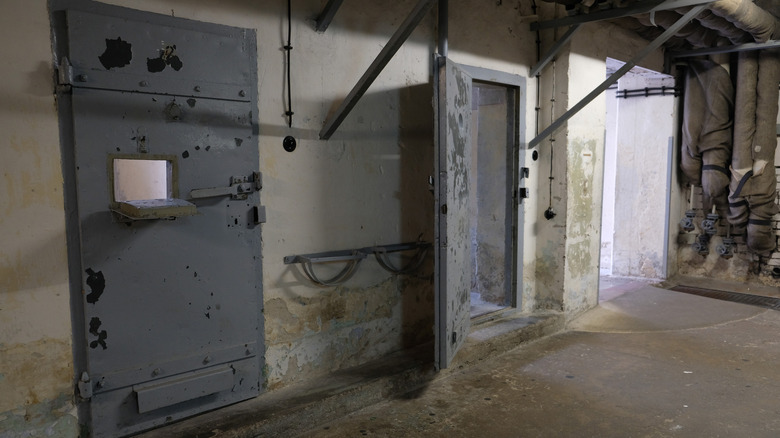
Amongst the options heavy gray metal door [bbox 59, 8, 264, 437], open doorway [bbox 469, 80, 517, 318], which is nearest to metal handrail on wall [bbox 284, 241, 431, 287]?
heavy gray metal door [bbox 59, 8, 264, 437]

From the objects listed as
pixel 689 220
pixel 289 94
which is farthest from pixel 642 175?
pixel 289 94

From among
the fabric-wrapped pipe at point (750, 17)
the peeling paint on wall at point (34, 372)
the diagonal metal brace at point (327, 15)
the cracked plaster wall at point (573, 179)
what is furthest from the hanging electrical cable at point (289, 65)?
the fabric-wrapped pipe at point (750, 17)

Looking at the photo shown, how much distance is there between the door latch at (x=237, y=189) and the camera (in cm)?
244

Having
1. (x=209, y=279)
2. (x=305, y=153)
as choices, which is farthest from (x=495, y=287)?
(x=209, y=279)

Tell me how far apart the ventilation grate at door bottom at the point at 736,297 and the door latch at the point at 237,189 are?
183 inches

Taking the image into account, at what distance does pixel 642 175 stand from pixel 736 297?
5.06ft

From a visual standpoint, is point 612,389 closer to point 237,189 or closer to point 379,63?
point 379,63

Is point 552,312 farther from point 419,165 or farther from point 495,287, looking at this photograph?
point 419,165

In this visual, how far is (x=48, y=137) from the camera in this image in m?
2.07

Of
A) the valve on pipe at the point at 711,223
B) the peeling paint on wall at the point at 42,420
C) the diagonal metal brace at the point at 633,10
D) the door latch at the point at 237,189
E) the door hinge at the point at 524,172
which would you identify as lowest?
the peeling paint on wall at the point at 42,420

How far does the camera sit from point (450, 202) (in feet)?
9.45

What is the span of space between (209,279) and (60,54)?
1.10 m

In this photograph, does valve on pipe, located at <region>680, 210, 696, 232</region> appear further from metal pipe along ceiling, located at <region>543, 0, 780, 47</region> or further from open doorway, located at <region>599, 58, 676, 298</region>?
metal pipe along ceiling, located at <region>543, 0, 780, 47</region>

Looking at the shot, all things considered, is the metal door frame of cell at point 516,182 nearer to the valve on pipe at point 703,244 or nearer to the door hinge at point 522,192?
the door hinge at point 522,192
